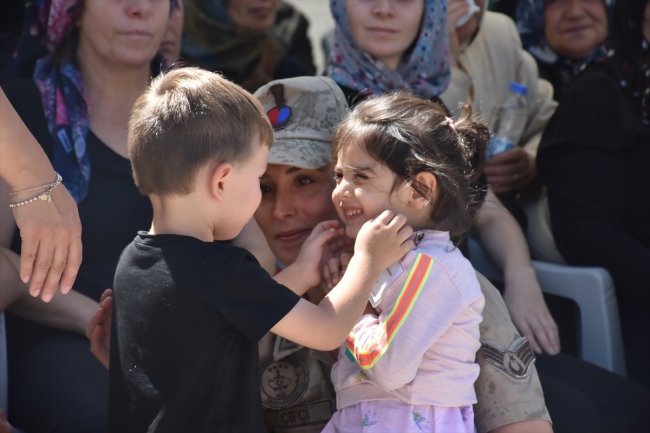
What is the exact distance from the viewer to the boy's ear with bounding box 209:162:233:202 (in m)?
1.58

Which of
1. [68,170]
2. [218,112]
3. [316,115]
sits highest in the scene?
[218,112]

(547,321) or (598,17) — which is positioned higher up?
(598,17)

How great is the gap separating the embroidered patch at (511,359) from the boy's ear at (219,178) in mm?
777

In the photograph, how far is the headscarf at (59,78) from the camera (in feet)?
8.05

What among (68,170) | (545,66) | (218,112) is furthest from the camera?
(545,66)

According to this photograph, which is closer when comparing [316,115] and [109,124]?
[316,115]

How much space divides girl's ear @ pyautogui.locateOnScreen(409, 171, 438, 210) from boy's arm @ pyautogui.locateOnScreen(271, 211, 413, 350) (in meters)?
0.10

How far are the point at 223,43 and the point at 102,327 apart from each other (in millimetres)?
2540

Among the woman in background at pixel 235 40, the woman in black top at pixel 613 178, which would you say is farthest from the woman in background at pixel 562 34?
the woman in background at pixel 235 40

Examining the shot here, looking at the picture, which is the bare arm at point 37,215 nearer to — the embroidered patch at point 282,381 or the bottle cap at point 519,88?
the embroidered patch at point 282,381

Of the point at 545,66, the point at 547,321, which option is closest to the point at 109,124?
the point at 547,321

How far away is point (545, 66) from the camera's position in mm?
3771

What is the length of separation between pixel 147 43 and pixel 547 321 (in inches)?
63.2

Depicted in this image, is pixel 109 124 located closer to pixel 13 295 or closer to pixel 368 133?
pixel 13 295
